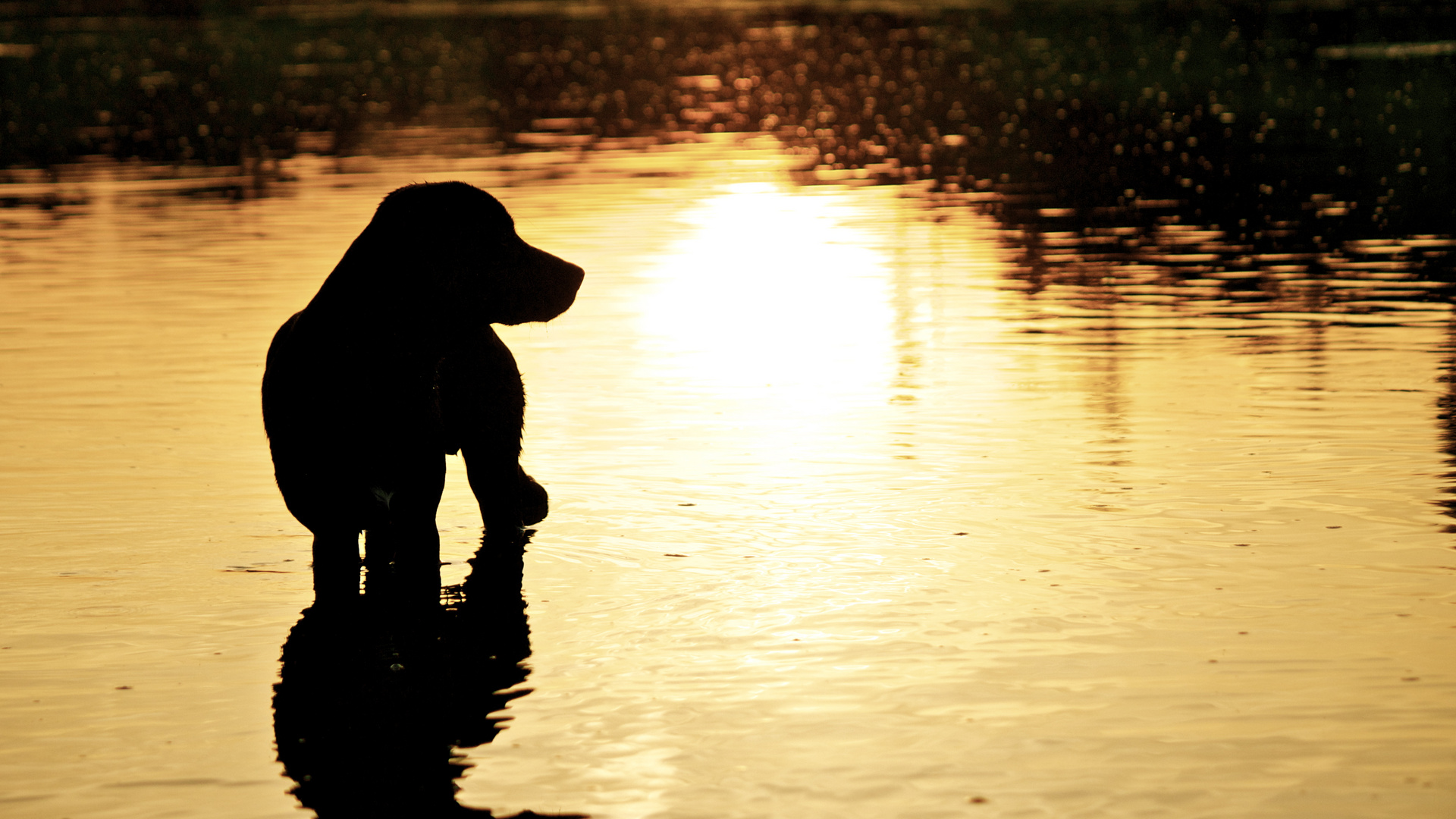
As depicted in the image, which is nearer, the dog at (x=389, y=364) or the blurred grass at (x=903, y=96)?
the dog at (x=389, y=364)

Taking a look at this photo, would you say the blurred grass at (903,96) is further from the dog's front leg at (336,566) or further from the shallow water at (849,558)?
the dog's front leg at (336,566)

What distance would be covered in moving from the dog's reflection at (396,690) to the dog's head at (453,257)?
3.25 ft

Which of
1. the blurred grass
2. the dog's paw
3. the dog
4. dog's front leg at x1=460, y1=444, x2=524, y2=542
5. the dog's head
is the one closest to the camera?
the dog

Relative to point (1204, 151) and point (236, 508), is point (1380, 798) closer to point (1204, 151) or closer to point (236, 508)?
point (236, 508)

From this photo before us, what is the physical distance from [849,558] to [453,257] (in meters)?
1.87

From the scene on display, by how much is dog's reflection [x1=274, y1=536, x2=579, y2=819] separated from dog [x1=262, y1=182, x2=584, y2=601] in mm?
146

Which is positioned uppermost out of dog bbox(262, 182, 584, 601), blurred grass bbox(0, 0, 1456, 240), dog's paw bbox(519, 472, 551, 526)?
dog bbox(262, 182, 584, 601)

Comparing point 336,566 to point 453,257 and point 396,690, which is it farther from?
point 453,257

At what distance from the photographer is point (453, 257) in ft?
20.7

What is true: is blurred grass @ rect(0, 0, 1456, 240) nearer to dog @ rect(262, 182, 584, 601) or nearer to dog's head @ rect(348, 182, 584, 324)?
dog's head @ rect(348, 182, 584, 324)

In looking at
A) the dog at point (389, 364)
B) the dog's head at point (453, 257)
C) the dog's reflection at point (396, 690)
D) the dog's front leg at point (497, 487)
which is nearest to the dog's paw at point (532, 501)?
the dog's front leg at point (497, 487)

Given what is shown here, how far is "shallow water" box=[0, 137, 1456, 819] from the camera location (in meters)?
5.11

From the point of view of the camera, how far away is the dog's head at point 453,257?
622cm

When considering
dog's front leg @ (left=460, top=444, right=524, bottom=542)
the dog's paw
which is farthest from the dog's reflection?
the dog's paw
